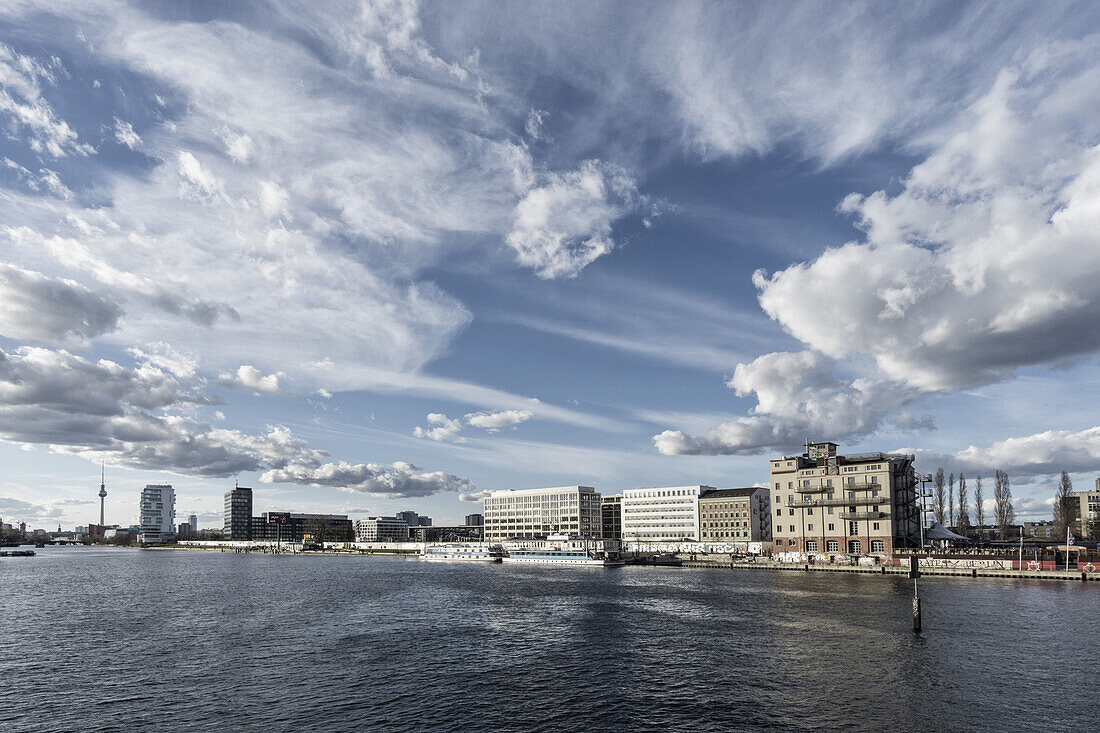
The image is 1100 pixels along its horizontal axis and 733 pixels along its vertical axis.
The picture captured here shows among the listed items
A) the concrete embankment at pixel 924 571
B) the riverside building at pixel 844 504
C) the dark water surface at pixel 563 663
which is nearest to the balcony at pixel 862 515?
the riverside building at pixel 844 504

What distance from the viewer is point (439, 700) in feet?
152

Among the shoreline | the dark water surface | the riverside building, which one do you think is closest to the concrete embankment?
the shoreline

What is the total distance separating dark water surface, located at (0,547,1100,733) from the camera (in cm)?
4222

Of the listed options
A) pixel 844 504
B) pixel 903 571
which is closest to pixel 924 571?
pixel 903 571

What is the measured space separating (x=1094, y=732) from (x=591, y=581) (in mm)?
108199

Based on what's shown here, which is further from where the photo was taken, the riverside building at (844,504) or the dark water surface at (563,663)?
the riverside building at (844,504)

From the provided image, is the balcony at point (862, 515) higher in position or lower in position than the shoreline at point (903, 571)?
higher

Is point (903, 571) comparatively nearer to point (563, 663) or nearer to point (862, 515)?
point (862, 515)

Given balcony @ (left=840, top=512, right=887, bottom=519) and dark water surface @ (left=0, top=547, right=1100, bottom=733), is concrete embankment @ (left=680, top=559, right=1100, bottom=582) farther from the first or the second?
dark water surface @ (left=0, top=547, right=1100, bottom=733)

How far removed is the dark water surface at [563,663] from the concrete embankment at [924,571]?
15.9m

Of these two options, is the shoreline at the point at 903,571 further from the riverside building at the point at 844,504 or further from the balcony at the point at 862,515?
the balcony at the point at 862,515

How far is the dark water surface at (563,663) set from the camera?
139ft

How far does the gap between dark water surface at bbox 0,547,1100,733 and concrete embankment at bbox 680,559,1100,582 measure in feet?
52.1

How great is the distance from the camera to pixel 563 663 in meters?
57.6
